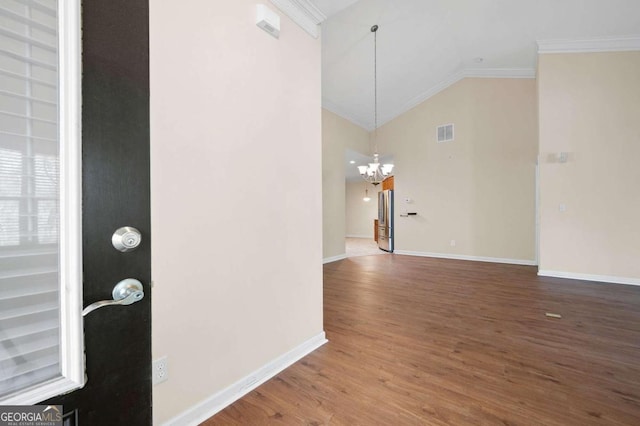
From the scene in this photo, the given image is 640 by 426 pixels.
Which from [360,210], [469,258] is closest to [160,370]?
[469,258]

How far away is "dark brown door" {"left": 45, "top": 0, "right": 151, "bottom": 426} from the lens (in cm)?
60

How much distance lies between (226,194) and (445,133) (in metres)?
6.53

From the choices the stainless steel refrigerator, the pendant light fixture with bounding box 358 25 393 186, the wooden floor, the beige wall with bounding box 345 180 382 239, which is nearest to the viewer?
the wooden floor

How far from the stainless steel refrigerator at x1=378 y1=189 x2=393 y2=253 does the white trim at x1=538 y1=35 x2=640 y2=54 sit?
14.0 ft

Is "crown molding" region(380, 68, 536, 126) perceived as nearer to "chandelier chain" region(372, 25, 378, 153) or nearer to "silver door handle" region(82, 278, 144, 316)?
"chandelier chain" region(372, 25, 378, 153)

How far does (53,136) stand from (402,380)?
220cm

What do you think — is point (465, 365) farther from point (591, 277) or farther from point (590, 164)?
point (590, 164)

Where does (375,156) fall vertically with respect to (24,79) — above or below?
above

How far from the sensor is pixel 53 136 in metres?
0.58

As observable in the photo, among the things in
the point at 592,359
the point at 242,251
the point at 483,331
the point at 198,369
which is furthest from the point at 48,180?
the point at 592,359

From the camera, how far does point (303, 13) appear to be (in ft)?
7.11

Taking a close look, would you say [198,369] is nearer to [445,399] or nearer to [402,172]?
[445,399]

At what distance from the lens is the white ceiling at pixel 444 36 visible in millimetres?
3959

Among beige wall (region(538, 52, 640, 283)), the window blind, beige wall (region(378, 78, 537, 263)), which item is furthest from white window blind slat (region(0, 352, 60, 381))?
beige wall (region(378, 78, 537, 263))
